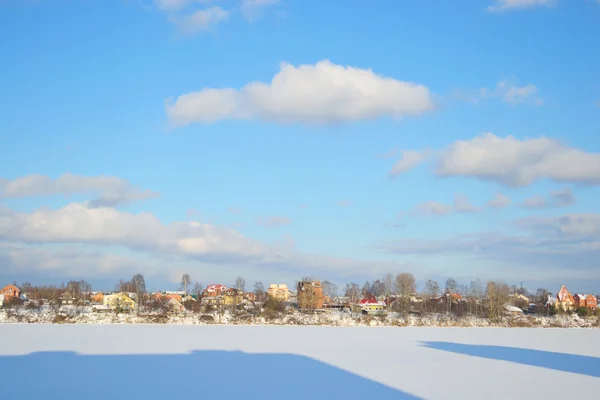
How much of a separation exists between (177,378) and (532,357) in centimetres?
1125

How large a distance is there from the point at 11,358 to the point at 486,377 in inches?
472

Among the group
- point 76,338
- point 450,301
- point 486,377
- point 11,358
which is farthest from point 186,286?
point 486,377

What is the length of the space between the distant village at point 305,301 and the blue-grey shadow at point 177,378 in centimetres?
2554

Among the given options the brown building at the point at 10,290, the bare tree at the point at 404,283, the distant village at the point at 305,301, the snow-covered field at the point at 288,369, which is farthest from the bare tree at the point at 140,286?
the snow-covered field at the point at 288,369

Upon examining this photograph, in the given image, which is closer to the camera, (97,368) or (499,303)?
(97,368)

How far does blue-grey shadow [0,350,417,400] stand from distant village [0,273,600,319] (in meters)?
25.5

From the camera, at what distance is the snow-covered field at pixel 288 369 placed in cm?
1060

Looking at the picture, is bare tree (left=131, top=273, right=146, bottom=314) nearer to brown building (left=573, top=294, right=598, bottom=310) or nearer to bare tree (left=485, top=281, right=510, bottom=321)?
bare tree (left=485, top=281, right=510, bottom=321)

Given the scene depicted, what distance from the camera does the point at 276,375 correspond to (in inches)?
508

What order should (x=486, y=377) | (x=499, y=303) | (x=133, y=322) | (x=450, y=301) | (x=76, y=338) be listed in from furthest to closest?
1. (x=450, y=301)
2. (x=499, y=303)
3. (x=133, y=322)
4. (x=76, y=338)
5. (x=486, y=377)

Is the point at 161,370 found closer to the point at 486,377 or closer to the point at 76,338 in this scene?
the point at 486,377

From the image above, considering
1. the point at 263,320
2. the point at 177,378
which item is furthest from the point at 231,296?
the point at 177,378

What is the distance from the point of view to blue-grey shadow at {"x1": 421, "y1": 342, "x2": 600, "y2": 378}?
15102mm

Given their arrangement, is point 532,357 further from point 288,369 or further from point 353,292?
point 353,292
